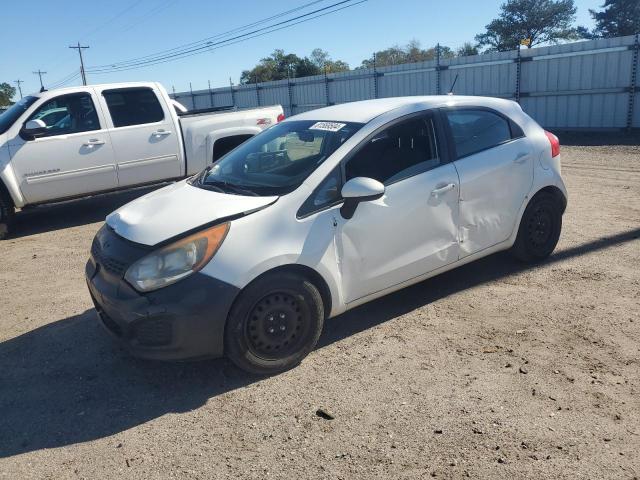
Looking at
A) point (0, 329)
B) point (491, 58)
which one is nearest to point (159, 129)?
point (0, 329)

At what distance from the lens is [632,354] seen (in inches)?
144

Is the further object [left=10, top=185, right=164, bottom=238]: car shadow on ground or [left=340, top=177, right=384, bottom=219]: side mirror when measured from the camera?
[left=10, top=185, right=164, bottom=238]: car shadow on ground

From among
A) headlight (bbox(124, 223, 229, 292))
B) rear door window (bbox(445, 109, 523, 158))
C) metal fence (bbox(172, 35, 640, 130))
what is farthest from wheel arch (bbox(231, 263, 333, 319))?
metal fence (bbox(172, 35, 640, 130))

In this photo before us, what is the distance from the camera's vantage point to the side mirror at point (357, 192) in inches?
145

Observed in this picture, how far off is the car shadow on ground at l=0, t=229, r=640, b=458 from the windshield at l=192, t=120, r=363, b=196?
1251 millimetres

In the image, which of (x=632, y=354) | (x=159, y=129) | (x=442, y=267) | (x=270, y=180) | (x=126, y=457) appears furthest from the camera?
(x=159, y=129)

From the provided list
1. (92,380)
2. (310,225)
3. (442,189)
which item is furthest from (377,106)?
(92,380)

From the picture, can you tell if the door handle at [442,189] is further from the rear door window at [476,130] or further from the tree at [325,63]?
the tree at [325,63]

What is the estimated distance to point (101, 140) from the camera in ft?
26.8

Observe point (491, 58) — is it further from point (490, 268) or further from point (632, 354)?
point (632, 354)

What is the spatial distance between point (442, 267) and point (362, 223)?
3.23 feet

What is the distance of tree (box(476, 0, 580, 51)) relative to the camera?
61625 millimetres

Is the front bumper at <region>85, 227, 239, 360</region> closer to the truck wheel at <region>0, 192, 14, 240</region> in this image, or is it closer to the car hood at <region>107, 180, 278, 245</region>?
the car hood at <region>107, 180, 278, 245</region>

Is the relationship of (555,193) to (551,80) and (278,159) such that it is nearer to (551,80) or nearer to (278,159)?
(278,159)
